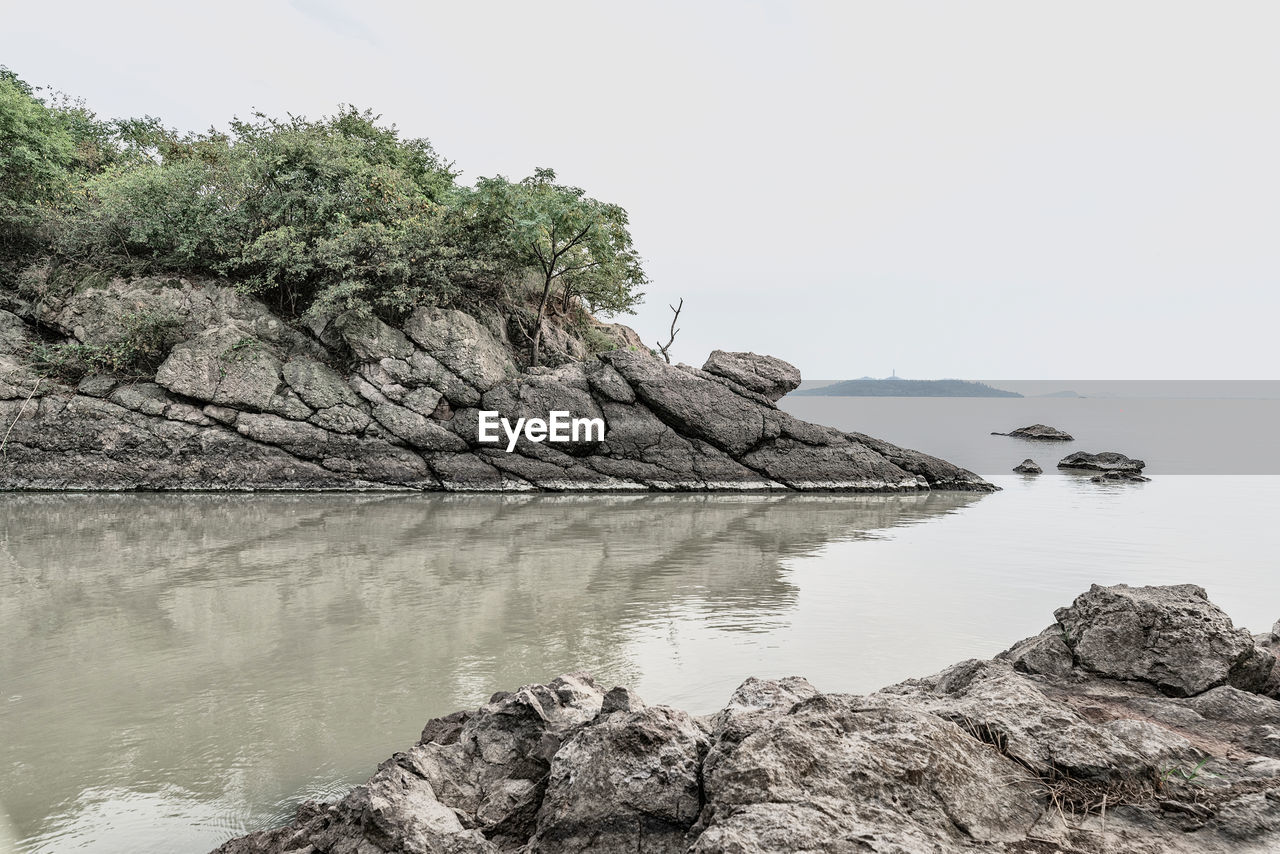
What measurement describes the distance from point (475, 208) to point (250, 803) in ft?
59.0

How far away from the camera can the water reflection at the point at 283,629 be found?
4.11 m

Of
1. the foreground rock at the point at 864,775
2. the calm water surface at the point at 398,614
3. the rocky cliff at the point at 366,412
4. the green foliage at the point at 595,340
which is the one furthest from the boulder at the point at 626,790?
the green foliage at the point at 595,340

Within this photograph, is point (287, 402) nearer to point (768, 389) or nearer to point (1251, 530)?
point (768, 389)

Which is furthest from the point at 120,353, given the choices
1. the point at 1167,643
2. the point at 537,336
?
the point at 1167,643

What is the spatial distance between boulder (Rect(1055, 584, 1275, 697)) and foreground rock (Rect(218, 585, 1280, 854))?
1 cm

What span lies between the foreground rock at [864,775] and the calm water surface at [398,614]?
1.43 m

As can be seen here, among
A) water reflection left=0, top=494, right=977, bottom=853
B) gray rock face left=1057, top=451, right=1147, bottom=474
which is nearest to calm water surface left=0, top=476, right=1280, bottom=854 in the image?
water reflection left=0, top=494, right=977, bottom=853

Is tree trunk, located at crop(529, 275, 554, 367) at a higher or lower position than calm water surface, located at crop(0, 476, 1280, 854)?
higher

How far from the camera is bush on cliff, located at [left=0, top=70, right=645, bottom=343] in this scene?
1838 centimetres

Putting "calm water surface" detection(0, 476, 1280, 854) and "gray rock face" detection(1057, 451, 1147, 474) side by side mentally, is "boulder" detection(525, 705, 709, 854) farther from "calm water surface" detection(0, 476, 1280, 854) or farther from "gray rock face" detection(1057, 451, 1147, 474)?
"gray rock face" detection(1057, 451, 1147, 474)

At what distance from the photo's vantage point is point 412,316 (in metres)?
19.0

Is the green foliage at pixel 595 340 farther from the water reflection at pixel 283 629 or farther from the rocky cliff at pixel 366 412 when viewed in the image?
the water reflection at pixel 283 629

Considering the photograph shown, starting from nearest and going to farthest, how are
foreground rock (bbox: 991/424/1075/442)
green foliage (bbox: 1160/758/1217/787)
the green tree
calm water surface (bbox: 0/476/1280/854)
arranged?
green foliage (bbox: 1160/758/1217/787), calm water surface (bbox: 0/476/1280/854), the green tree, foreground rock (bbox: 991/424/1075/442)

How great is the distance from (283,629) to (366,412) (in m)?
11.7
